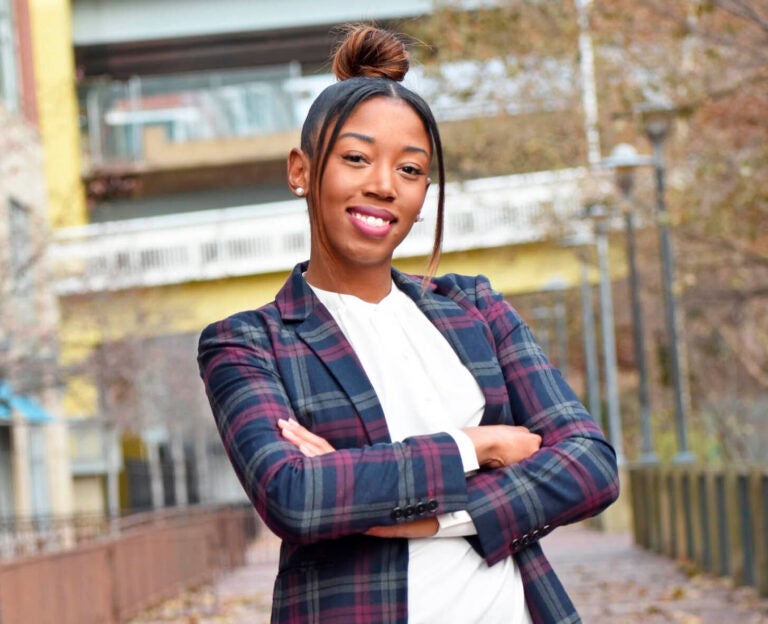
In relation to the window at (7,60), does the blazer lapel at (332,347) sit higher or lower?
lower

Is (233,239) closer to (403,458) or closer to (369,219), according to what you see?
(369,219)

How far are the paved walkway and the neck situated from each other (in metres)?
9.92

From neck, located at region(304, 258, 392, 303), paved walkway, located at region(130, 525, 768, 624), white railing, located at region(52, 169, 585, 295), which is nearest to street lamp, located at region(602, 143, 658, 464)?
paved walkway, located at region(130, 525, 768, 624)

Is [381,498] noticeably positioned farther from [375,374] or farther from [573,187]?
[573,187]

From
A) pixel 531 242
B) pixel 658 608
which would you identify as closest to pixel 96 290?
pixel 531 242

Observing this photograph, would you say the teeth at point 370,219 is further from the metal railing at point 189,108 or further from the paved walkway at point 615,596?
the metal railing at point 189,108

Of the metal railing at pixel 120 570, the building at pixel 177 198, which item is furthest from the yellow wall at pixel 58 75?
the metal railing at pixel 120 570

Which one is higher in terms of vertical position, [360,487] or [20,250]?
[20,250]

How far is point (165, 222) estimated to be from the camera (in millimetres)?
39656

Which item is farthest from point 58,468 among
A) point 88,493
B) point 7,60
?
point 88,493

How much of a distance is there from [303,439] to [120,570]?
15.1 m

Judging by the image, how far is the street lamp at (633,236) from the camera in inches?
927

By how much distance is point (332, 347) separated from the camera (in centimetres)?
329

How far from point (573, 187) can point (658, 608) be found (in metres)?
17.2
